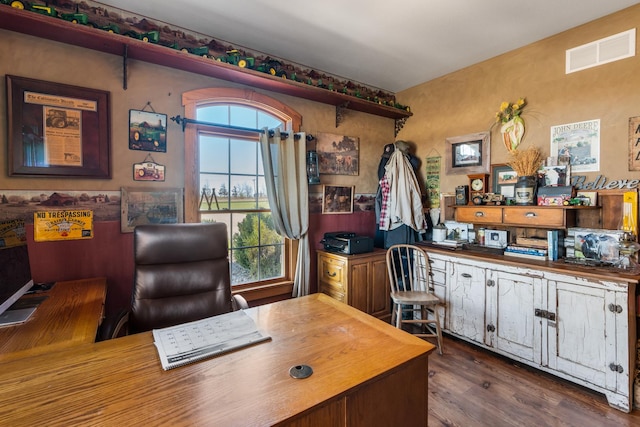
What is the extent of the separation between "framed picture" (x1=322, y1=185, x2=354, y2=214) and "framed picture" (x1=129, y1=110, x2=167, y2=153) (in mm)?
1698

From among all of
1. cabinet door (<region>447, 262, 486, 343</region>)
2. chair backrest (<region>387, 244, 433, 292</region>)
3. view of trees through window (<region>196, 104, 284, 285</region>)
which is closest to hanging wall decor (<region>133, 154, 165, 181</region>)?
view of trees through window (<region>196, 104, 284, 285</region>)

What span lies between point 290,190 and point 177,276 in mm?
1437

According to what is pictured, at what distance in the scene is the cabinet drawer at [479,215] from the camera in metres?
2.87

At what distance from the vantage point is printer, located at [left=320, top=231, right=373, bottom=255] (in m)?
3.17

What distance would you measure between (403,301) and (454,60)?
2.53m

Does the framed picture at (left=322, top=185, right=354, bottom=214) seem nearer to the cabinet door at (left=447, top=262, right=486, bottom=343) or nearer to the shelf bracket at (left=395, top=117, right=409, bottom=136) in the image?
the shelf bracket at (left=395, top=117, right=409, bottom=136)

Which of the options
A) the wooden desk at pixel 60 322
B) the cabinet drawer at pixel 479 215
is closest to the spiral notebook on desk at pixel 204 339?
the wooden desk at pixel 60 322

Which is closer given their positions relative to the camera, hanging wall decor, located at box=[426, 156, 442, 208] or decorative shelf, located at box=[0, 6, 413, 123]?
decorative shelf, located at box=[0, 6, 413, 123]

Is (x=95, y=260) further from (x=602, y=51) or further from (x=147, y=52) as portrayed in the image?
(x=602, y=51)

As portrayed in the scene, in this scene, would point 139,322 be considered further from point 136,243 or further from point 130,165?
point 130,165

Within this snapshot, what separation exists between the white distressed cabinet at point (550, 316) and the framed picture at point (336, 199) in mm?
1221

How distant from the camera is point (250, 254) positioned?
3.10m

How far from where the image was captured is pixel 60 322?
150 cm

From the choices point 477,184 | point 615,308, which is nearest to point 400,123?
point 477,184
